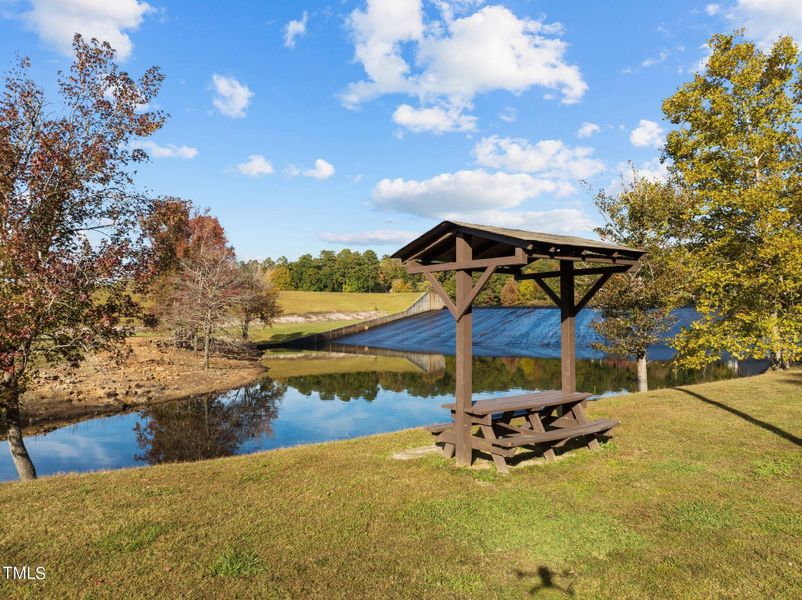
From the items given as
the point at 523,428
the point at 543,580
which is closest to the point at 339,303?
the point at 523,428

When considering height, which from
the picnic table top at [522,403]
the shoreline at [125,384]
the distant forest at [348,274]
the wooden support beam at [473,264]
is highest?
the distant forest at [348,274]

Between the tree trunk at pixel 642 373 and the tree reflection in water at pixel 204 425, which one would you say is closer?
the tree reflection in water at pixel 204 425

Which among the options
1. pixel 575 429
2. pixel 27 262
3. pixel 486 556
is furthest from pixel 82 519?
pixel 575 429

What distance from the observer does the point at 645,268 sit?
65.4 feet

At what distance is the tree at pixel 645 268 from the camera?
1905cm

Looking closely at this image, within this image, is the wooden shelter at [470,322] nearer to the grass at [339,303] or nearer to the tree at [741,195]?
the tree at [741,195]

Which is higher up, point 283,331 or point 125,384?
point 283,331

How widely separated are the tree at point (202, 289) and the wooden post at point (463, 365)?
22419 mm

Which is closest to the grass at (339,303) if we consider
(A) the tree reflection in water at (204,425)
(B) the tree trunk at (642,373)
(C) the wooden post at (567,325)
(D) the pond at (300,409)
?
(D) the pond at (300,409)

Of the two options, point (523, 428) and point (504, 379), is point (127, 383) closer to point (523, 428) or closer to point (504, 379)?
point (504, 379)

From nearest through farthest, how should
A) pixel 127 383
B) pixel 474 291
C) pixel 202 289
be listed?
pixel 474 291 → pixel 127 383 → pixel 202 289

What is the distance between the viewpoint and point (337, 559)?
578 centimetres

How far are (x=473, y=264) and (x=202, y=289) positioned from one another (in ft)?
79.1

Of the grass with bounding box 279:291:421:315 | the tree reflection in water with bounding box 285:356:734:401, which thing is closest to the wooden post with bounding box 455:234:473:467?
the tree reflection in water with bounding box 285:356:734:401
